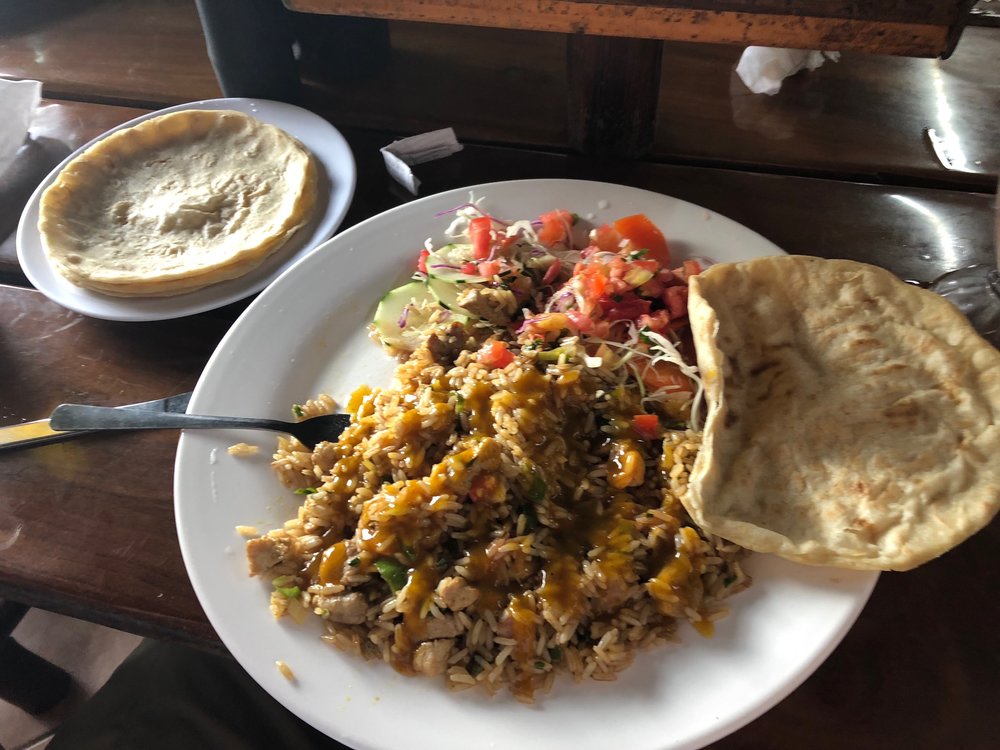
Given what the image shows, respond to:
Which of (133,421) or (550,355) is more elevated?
(550,355)

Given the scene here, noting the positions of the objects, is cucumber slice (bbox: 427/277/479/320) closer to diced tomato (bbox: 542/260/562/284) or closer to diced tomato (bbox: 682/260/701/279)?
diced tomato (bbox: 542/260/562/284)

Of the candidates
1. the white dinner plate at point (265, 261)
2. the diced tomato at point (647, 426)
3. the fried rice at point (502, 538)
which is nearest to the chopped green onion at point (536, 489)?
the fried rice at point (502, 538)

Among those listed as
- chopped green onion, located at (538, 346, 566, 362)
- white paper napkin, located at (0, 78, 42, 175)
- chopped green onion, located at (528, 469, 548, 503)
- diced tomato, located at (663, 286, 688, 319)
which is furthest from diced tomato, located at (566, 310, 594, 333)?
white paper napkin, located at (0, 78, 42, 175)

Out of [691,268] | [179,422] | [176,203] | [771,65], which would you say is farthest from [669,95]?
[179,422]

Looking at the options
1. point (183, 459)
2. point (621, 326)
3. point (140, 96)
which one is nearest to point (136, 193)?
point (140, 96)

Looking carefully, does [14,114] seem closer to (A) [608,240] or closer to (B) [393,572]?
(A) [608,240]

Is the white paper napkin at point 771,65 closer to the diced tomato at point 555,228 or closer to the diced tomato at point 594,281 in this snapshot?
the diced tomato at point 555,228
